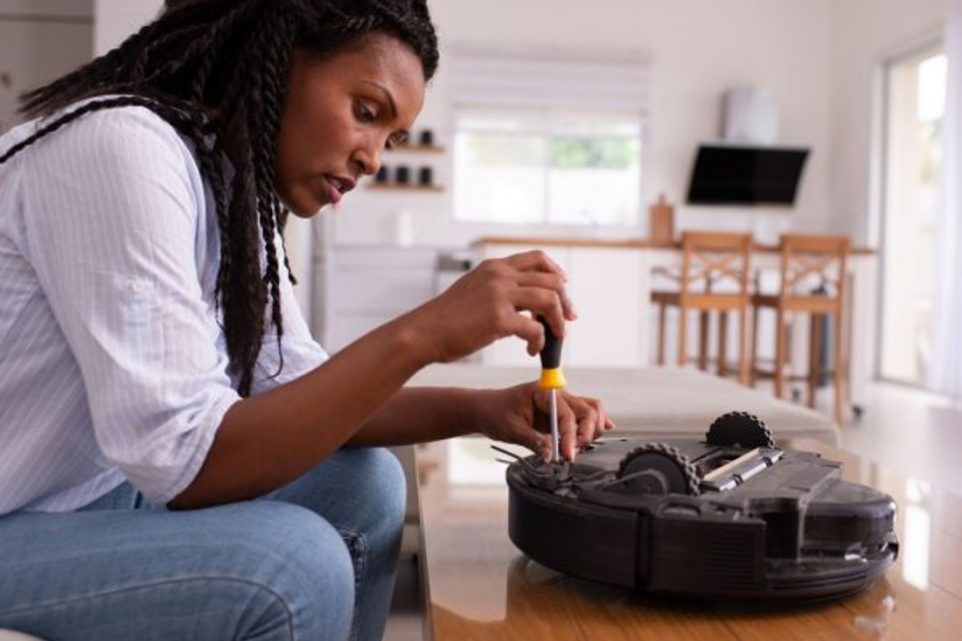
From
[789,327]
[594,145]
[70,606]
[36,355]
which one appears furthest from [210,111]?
[594,145]

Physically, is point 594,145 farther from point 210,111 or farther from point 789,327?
point 210,111

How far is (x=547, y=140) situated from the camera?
6879mm

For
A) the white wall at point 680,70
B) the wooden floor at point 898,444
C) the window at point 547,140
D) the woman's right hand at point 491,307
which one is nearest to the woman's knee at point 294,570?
the woman's right hand at point 491,307

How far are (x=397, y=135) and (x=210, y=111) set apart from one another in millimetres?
181

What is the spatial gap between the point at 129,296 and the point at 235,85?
0.25m

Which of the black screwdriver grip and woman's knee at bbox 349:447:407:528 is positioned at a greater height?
the black screwdriver grip

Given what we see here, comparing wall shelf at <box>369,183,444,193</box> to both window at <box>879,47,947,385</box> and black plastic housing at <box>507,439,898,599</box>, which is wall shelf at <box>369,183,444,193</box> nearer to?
window at <box>879,47,947,385</box>

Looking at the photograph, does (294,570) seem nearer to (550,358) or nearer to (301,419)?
(301,419)

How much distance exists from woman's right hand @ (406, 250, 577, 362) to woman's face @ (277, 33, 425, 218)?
21 centimetres

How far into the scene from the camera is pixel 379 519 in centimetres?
103

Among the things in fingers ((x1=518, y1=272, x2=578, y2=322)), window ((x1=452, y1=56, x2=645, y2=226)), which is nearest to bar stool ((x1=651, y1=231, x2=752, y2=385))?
window ((x1=452, y1=56, x2=645, y2=226))

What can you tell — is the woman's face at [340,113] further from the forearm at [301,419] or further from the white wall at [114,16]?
the white wall at [114,16]

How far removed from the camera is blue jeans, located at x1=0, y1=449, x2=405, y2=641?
675 millimetres

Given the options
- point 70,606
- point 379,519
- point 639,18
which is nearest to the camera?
point 70,606
